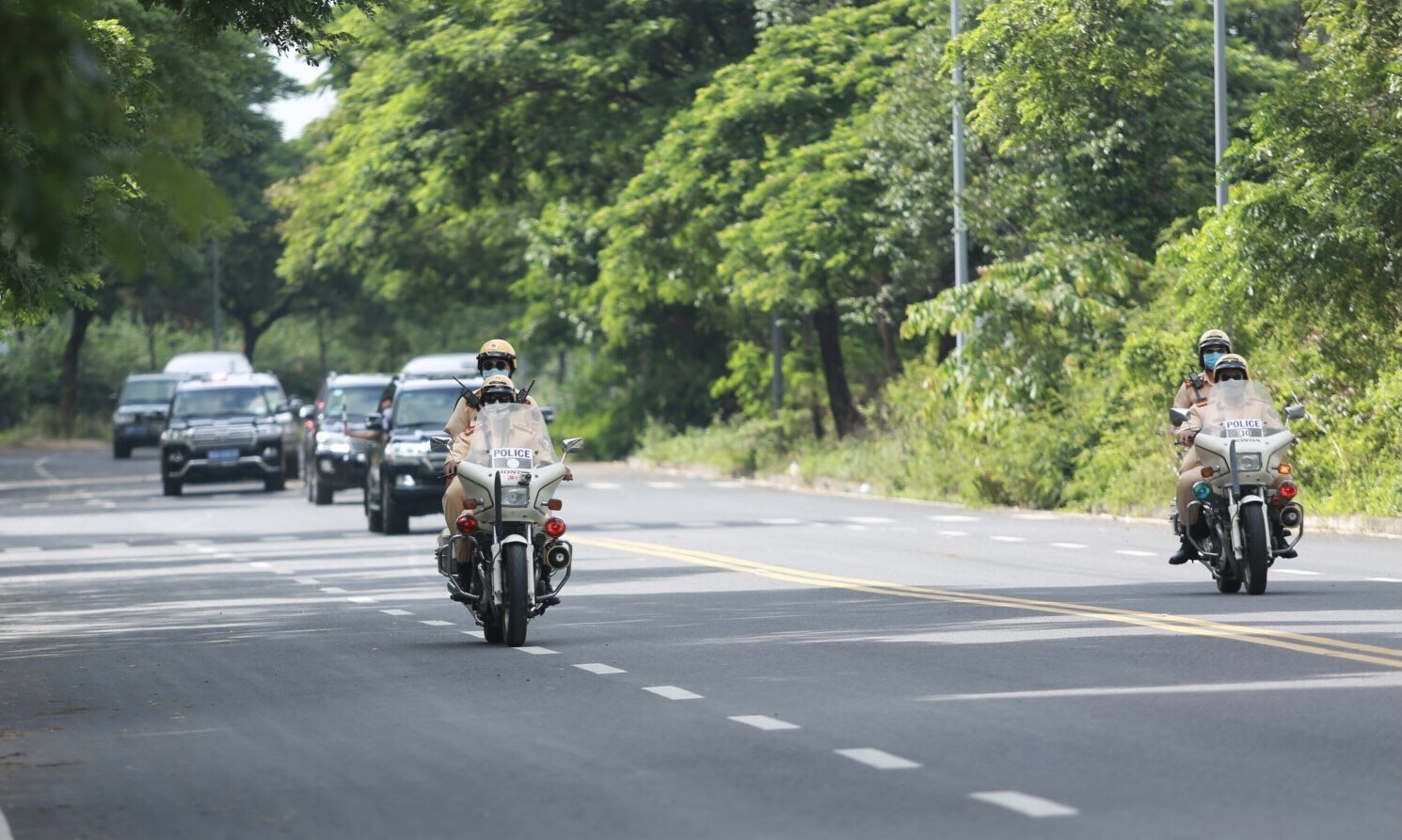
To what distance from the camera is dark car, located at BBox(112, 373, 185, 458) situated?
198 ft

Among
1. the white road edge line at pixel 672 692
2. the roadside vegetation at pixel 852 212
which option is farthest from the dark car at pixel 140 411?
the white road edge line at pixel 672 692

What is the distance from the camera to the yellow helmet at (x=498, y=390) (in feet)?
47.4

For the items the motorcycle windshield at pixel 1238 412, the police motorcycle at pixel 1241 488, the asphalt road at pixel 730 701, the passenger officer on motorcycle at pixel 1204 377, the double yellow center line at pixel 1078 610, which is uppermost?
the passenger officer on motorcycle at pixel 1204 377

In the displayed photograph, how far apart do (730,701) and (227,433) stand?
29.6m

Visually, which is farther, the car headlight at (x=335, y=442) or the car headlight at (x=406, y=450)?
the car headlight at (x=335, y=442)

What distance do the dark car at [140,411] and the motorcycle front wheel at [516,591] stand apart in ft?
154

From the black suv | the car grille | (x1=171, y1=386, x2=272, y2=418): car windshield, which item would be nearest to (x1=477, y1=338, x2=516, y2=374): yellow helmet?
the black suv

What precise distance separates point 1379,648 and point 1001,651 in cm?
204

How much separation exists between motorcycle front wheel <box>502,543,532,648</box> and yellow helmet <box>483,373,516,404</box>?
3.66 ft

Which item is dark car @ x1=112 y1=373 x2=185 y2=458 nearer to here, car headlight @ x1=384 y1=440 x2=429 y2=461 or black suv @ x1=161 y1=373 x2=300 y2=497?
black suv @ x1=161 y1=373 x2=300 y2=497

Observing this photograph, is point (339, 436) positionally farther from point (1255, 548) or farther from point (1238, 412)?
point (1255, 548)

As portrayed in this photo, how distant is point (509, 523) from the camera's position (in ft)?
45.9

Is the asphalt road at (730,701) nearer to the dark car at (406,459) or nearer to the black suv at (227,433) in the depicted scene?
the dark car at (406,459)

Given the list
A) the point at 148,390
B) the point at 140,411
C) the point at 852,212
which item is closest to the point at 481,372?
the point at 852,212
